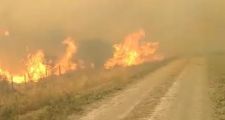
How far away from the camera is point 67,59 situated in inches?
2140

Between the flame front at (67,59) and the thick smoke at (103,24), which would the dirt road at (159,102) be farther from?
the thick smoke at (103,24)

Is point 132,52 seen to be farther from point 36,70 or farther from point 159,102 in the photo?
point 159,102

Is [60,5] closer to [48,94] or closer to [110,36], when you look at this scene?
[110,36]

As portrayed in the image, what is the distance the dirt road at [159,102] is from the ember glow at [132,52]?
20.5m

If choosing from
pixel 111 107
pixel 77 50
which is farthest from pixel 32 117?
pixel 77 50

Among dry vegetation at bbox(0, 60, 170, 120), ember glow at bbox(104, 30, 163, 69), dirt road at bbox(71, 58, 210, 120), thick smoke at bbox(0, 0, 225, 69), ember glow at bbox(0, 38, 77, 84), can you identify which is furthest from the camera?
thick smoke at bbox(0, 0, 225, 69)

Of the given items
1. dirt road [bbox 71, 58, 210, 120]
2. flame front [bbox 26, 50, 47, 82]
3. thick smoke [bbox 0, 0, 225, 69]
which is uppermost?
thick smoke [bbox 0, 0, 225, 69]

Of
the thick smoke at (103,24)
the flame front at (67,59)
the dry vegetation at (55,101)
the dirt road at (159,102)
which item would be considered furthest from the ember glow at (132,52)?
the dirt road at (159,102)

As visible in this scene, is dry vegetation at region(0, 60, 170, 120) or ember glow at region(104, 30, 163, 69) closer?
dry vegetation at region(0, 60, 170, 120)

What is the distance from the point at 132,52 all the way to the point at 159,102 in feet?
103

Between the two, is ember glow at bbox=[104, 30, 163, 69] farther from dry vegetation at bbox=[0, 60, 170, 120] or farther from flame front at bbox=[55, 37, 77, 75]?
dry vegetation at bbox=[0, 60, 170, 120]

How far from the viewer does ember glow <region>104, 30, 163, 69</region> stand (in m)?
53.4

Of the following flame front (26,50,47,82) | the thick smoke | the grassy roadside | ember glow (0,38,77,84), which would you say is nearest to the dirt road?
the grassy roadside

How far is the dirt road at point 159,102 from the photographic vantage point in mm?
19828
